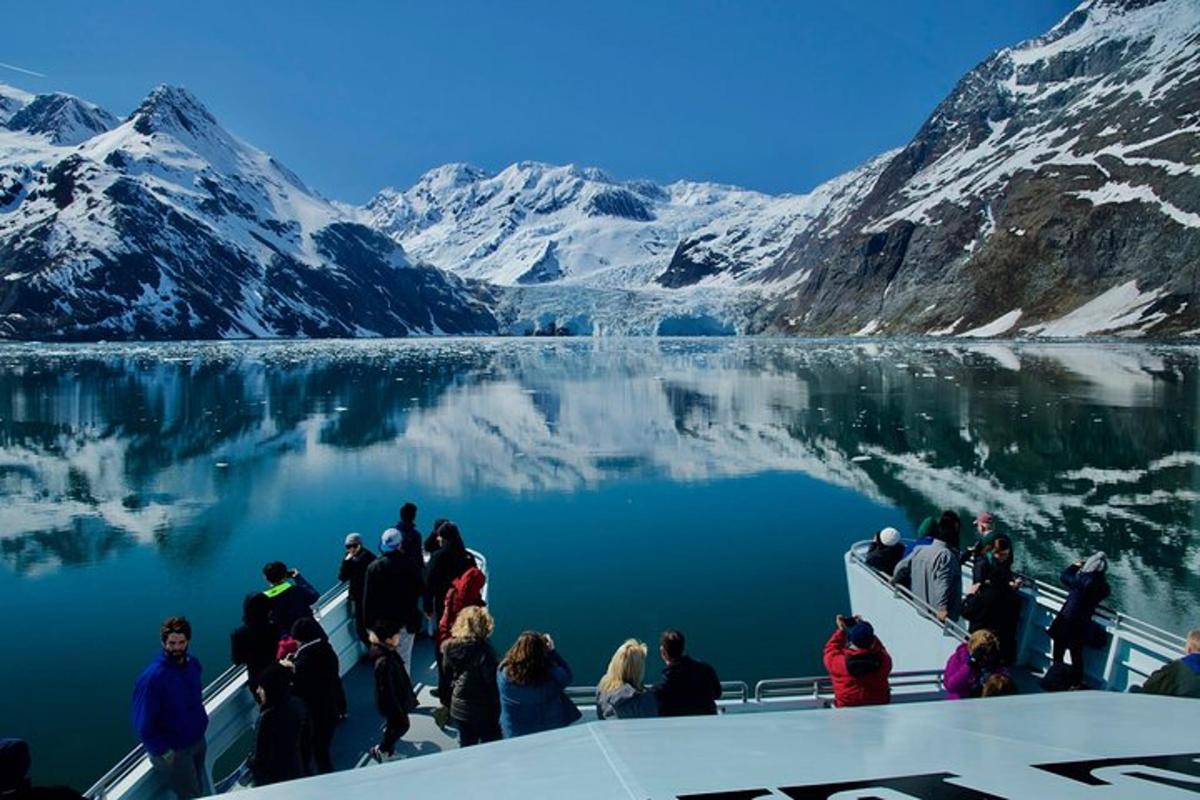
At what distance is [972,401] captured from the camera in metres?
45.5

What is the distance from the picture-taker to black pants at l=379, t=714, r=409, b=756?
7.49 metres

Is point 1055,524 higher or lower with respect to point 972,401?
lower

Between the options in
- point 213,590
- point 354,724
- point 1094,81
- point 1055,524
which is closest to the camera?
point 354,724

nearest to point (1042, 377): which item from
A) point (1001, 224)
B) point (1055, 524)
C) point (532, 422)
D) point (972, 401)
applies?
point (972, 401)

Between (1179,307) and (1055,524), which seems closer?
(1055,524)

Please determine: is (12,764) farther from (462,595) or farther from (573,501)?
(573,501)

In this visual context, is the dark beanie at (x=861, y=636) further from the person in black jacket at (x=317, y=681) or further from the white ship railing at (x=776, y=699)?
the person in black jacket at (x=317, y=681)

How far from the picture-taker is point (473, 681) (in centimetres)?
658

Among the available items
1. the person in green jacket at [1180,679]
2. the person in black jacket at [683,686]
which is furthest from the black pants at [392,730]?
the person in green jacket at [1180,679]

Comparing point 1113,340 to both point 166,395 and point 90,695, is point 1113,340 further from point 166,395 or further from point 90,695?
point 90,695

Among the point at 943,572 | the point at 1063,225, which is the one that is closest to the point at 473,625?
the point at 943,572

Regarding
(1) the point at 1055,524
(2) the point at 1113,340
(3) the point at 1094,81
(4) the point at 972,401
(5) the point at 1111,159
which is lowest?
(1) the point at 1055,524

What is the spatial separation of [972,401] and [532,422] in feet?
82.8

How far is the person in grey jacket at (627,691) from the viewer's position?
19.8 ft
